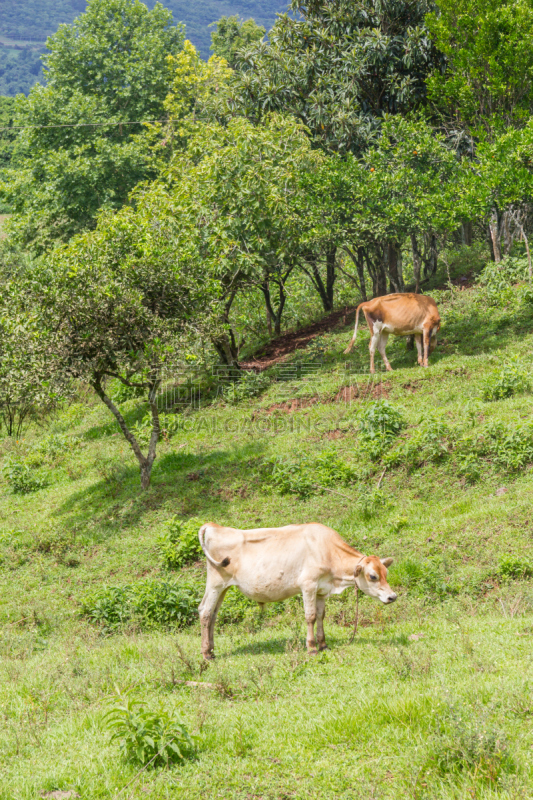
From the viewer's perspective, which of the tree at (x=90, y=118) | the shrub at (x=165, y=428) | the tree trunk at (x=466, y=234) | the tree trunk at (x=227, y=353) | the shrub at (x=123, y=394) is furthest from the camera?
the tree at (x=90, y=118)

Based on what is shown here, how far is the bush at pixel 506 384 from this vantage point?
1412 cm

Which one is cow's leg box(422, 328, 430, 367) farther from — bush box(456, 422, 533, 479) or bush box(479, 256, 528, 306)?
bush box(456, 422, 533, 479)

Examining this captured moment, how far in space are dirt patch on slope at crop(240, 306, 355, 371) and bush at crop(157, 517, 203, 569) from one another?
397 inches

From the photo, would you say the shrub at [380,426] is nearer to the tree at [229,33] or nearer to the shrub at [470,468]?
the shrub at [470,468]

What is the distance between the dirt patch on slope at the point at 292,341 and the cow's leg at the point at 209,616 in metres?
13.9

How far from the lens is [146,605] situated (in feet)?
32.3

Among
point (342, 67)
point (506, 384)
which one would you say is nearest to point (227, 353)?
point (506, 384)

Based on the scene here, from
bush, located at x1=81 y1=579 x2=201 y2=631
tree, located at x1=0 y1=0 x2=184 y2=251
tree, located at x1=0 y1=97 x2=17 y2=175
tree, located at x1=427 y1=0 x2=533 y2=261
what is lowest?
bush, located at x1=81 y1=579 x2=201 y2=631

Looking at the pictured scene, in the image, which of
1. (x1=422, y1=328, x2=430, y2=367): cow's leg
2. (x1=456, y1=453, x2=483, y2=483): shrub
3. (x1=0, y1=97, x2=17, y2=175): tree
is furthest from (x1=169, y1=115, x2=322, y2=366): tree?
(x1=0, y1=97, x2=17, y2=175): tree

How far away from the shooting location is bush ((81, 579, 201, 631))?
9695 millimetres

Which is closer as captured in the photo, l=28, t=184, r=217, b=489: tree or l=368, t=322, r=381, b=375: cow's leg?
l=28, t=184, r=217, b=489: tree

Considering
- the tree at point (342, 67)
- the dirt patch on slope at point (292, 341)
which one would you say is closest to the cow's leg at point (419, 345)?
the dirt patch on slope at point (292, 341)

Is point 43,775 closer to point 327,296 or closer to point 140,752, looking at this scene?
point 140,752

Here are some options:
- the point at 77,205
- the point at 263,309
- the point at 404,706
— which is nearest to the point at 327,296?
the point at 263,309
